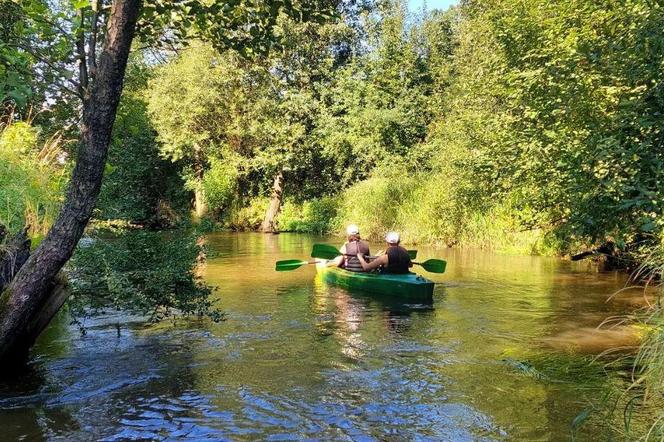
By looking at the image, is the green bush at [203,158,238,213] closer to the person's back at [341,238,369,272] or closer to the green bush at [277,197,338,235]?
the green bush at [277,197,338,235]

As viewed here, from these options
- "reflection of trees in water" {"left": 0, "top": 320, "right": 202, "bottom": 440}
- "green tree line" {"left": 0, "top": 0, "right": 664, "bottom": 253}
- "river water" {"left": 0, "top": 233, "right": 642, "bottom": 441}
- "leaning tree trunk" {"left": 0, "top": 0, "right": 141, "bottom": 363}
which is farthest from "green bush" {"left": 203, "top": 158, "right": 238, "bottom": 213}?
"leaning tree trunk" {"left": 0, "top": 0, "right": 141, "bottom": 363}

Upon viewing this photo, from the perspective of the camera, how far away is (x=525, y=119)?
423 inches

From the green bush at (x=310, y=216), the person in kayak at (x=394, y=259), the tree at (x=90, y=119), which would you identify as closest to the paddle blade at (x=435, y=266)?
the person in kayak at (x=394, y=259)

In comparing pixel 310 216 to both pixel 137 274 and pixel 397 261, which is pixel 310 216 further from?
pixel 137 274

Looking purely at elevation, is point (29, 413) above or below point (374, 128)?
below

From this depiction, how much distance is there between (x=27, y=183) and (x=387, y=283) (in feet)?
17.7

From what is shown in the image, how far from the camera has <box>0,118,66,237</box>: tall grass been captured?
729cm

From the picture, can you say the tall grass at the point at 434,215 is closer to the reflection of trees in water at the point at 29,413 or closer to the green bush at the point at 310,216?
the green bush at the point at 310,216

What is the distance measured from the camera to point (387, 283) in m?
9.90

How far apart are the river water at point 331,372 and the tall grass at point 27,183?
139 centimetres

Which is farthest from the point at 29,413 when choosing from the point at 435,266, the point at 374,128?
the point at 374,128

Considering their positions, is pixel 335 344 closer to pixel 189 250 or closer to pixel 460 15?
pixel 189 250

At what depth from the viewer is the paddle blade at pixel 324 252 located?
12258mm

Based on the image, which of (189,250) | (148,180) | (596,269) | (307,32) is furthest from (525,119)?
(148,180)
